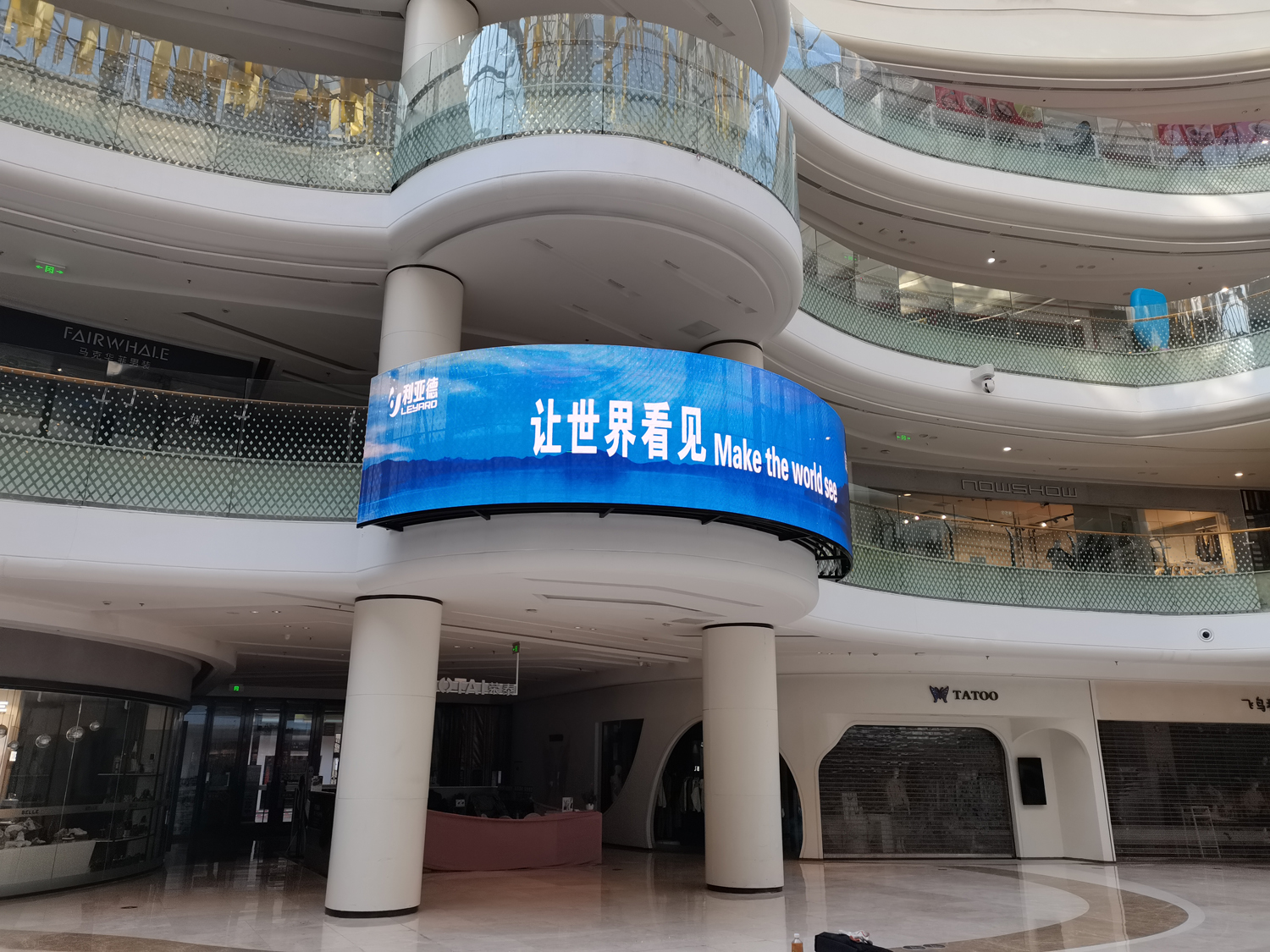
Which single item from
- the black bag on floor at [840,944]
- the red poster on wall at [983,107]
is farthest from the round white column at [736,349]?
the red poster on wall at [983,107]

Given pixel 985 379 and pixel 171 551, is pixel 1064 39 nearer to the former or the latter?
pixel 985 379

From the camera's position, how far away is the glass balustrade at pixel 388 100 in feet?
30.3

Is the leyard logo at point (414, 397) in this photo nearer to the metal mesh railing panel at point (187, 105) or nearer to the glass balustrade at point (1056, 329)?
the metal mesh railing panel at point (187, 105)

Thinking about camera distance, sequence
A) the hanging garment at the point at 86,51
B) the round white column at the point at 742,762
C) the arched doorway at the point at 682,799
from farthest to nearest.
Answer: the arched doorway at the point at 682,799 → the round white column at the point at 742,762 → the hanging garment at the point at 86,51

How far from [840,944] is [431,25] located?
34.5 ft

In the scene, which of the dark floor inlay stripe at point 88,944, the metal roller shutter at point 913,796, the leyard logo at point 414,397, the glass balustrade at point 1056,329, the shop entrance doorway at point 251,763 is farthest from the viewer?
the shop entrance doorway at point 251,763

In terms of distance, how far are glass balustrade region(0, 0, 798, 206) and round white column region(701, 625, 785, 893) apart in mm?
5499

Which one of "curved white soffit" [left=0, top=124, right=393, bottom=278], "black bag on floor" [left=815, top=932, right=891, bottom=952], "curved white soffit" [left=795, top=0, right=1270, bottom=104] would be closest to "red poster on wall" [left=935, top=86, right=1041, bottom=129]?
"curved white soffit" [left=795, top=0, right=1270, bottom=104]

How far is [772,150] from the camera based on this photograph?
10.1 metres

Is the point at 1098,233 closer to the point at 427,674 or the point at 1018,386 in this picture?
the point at 1018,386

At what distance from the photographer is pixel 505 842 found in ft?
45.1

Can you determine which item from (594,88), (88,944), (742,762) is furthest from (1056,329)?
(88,944)

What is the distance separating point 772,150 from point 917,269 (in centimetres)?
950

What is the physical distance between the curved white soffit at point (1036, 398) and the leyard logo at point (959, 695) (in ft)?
15.7
